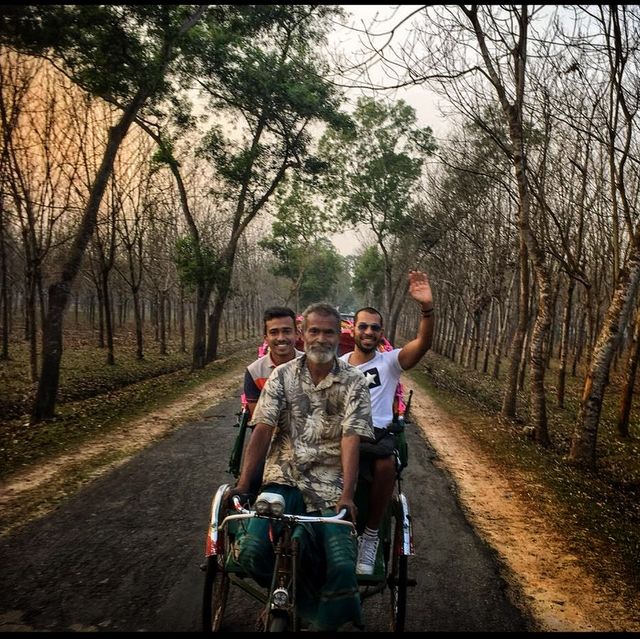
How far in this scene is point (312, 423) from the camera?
10.8 ft

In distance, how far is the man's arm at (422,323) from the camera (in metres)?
4.42

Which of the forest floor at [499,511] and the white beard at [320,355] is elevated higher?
the white beard at [320,355]

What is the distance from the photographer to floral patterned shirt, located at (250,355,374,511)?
10.5 ft

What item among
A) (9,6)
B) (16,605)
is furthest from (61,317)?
(16,605)

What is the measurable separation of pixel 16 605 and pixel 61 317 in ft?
26.0

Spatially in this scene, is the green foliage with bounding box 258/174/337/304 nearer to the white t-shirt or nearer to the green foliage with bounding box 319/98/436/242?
the green foliage with bounding box 319/98/436/242

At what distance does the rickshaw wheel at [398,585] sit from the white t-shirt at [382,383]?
0.88 m

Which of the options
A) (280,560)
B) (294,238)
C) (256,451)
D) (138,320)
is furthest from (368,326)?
(294,238)

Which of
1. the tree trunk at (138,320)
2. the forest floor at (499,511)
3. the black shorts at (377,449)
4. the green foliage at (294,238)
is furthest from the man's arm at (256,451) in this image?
the green foliage at (294,238)

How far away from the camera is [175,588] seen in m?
4.07

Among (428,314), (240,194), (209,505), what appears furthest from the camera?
(240,194)

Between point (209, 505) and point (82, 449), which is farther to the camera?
point (82, 449)

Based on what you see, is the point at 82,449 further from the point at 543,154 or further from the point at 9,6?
the point at 543,154

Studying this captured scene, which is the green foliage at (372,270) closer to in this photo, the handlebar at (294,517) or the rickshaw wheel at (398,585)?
the rickshaw wheel at (398,585)
